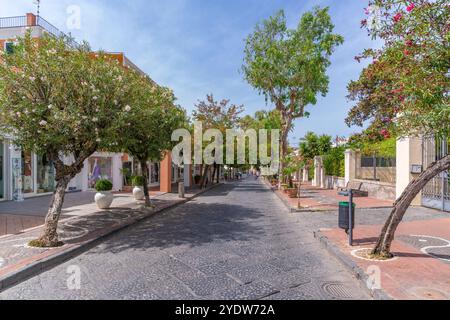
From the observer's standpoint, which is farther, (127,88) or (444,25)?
(127,88)

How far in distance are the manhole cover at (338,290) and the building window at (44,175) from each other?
59.2 feet

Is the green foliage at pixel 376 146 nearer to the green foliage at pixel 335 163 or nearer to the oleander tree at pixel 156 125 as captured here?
the green foliage at pixel 335 163

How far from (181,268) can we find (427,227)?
7.32m

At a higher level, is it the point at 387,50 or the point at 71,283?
the point at 387,50

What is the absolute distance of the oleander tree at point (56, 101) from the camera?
20.8 feet

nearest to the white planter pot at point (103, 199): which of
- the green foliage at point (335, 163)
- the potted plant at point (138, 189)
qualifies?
the potted plant at point (138, 189)

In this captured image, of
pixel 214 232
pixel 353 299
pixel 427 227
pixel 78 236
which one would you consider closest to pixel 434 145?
pixel 427 227

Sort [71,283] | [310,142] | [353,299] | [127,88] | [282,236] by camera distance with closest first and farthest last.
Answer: [353,299] → [71,283] → [127,88] → [282,236] → [310,142]

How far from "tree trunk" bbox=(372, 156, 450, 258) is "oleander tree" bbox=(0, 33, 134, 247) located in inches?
235

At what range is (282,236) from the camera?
7.98 meters

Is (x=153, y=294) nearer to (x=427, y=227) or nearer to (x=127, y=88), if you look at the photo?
(x=127, y=88)

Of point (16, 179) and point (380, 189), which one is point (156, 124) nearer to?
point (16, 179)

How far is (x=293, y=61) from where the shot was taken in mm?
22031

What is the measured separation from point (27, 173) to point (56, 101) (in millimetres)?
12989
